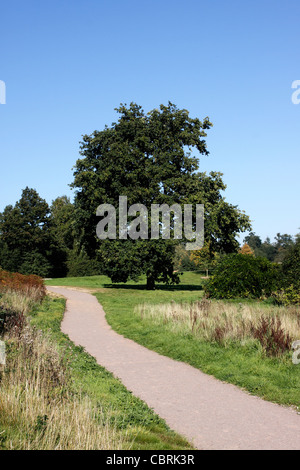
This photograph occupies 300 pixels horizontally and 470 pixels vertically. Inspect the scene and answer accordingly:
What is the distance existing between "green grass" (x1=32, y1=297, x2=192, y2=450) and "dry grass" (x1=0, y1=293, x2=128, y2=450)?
0.26m

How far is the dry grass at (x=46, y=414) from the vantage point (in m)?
5.08

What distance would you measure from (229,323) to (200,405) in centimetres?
522

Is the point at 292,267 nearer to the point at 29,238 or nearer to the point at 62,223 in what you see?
the point at 29,238

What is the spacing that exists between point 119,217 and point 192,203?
516 centimetres

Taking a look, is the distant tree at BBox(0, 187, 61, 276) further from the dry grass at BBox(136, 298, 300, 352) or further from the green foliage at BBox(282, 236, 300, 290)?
the dry grass at BBox(136, 298, 300, 352)

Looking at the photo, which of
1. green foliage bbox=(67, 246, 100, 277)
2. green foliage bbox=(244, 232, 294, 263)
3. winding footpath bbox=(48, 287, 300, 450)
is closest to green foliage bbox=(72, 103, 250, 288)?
winding footpath bbox=(48, 287, 300, 450)

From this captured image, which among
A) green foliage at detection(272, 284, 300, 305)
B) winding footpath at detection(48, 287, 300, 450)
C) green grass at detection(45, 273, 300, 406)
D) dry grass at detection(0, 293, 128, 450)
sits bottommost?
winding footpath at detection(48, 287, 300, 450)

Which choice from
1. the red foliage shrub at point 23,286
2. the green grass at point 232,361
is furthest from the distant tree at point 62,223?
the green grass at point 232,361

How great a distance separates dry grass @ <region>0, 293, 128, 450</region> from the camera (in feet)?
16.7

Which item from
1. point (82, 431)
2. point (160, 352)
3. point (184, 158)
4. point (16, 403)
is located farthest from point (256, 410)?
point (184, 158)

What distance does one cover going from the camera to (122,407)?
23.2 ft

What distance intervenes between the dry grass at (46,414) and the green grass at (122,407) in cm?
26

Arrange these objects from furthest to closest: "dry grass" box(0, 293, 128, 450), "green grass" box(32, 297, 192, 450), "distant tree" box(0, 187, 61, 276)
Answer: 1. "distant tree" box(0, 187, 61, 276)
2. "green grass" box(32, 297, 192, 450)
3. "dry grass" box(0, 293, 128, 450)

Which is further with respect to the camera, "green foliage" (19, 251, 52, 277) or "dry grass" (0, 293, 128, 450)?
"green foliage" (19, 251, 52, 277)
